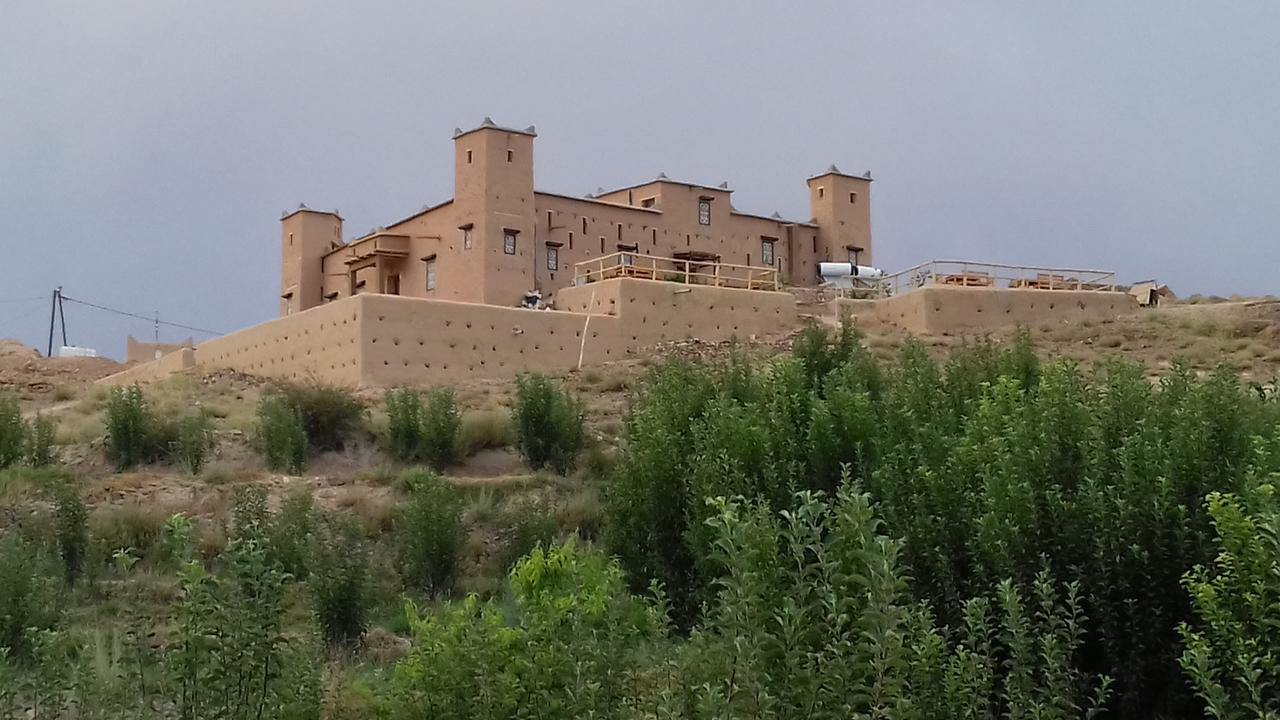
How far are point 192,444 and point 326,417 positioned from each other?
2873mm

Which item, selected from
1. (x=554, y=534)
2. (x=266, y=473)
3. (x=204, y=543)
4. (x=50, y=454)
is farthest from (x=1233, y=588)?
(x=50, y=454)

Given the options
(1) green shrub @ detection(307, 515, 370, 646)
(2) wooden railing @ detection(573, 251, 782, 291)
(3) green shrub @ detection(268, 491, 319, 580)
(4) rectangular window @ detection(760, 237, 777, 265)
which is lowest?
(1) green shrub @ detection(307, 515, 370, 646)

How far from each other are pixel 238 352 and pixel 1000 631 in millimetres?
25063

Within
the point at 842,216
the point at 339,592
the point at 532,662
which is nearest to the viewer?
the point at 532,662

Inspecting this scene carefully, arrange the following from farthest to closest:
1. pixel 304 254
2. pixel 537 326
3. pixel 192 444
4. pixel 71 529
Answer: pixel 304 254 → pixel 537 326 → pixel 192 444 → pixel 71 529

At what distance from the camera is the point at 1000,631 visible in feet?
34.3

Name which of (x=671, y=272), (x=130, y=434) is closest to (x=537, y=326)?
(x=671, y=272)

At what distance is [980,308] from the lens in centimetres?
3425

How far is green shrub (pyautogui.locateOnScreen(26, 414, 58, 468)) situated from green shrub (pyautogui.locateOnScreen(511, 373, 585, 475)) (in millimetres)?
7071

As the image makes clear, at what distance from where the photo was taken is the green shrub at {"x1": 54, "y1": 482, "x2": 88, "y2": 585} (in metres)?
16.8

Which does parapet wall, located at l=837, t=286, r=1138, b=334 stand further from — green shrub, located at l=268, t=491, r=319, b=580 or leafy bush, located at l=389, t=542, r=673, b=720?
leafy bush, located at l=389, t=542, r=673, b=720

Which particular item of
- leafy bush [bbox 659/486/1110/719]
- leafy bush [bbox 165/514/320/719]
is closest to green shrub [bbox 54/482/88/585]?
leafy bush [bbox 165/514/320/719]

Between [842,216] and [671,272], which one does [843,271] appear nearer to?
[842,216]

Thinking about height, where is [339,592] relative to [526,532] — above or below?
below
